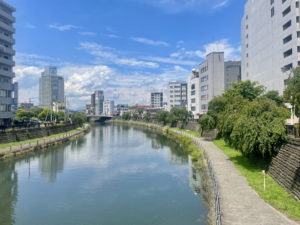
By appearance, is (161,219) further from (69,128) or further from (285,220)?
(69,128)

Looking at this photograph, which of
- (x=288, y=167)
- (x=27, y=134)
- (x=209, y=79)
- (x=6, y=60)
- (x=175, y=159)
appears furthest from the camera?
(x=209, y=79)

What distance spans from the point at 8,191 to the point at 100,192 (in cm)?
890

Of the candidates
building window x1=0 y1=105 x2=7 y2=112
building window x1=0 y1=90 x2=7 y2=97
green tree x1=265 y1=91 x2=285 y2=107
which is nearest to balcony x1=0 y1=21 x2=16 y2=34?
building window x1=0 y1=90 x2=7 y2=97

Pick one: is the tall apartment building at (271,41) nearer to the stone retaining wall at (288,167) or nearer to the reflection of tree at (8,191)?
the stone retaining wall at (288,167)

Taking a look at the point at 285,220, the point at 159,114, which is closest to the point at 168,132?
the point at 159,114

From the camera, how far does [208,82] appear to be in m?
71.9

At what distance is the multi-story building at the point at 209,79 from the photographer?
70.0 m

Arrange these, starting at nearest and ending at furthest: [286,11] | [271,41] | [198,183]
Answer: [198,183], [286,11], [271,41]

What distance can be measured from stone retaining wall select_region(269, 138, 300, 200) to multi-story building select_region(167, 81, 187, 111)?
105857 mm

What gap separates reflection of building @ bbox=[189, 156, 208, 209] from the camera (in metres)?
19.4

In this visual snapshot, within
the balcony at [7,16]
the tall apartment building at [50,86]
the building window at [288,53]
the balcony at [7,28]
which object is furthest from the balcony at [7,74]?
the tall apartment building at [50,86]

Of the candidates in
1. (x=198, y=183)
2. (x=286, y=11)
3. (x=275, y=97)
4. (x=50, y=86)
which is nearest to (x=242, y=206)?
(x=198, y=183)

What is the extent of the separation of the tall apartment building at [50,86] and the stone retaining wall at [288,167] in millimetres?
183212

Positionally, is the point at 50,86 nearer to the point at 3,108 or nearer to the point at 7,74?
the point at 7,74
